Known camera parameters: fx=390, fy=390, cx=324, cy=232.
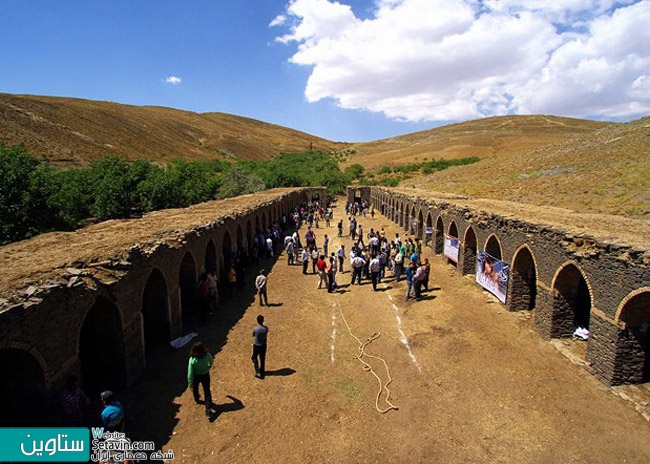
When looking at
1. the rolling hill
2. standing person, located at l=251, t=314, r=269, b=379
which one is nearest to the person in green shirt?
standing person, located at l=251, t=314, r=269, b=379

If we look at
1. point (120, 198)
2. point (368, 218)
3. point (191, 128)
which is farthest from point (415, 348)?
point (191, 128)

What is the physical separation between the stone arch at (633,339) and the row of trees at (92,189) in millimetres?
23090

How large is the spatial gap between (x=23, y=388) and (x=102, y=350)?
7.92 feet


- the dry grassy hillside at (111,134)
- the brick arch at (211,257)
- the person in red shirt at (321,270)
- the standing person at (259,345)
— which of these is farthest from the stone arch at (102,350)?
the dry grassy hillside at (111,134)

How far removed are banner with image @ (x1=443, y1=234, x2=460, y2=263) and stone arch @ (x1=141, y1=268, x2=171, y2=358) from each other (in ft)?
45.8

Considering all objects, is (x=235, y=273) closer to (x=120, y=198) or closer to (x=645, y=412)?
(x=645, y=412)

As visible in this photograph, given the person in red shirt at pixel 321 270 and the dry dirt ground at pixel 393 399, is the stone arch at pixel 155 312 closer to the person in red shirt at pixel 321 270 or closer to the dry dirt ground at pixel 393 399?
the dry dirt ground at pixel 393 399

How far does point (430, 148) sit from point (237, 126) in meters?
85.6

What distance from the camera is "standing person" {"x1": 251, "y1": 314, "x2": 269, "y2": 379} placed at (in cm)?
938

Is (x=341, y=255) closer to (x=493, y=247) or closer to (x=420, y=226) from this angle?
(x=493, y=247)

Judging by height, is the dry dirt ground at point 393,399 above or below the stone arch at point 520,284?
below

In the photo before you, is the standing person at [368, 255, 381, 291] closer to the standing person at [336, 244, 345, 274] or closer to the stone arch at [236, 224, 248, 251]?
the standing person at [336, 244, 345, 274]

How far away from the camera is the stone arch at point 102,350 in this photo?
29.6 ft

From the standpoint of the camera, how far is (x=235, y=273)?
16.2 meters
